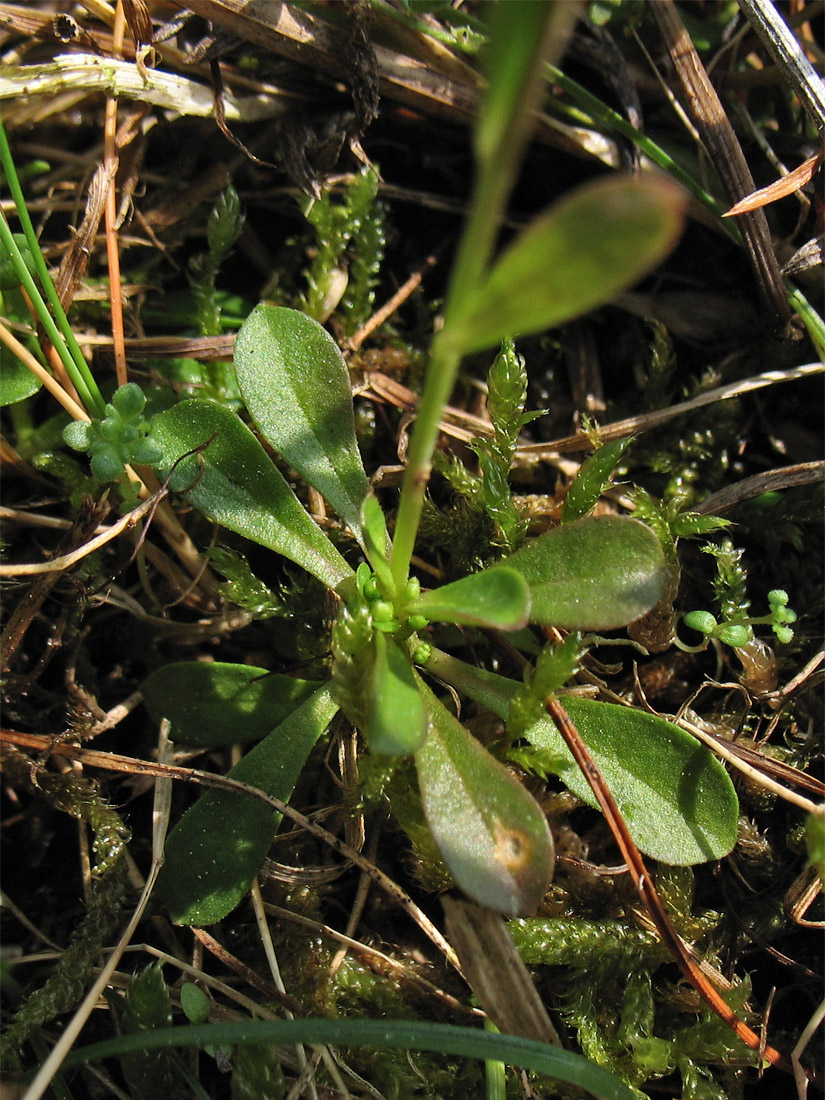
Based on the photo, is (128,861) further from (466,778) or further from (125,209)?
(125,209)

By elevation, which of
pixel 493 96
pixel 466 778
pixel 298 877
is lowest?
pixel 298 877

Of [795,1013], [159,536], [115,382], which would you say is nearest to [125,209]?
[115,382]

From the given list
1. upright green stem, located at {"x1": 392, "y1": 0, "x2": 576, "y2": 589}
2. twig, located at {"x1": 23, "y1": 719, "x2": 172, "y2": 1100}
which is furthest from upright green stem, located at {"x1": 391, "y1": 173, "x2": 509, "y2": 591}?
twig, located at {"x1": 23, "y1": 719, "x2": 172, "y2": 1100}

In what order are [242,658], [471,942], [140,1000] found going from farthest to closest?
1. [242,658]
2. [140,1000]
3. [471,942]

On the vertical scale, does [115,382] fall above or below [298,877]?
above

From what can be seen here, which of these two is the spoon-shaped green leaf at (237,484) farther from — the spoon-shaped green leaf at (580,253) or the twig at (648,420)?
the spoon-shaped green leaf at (580,253)

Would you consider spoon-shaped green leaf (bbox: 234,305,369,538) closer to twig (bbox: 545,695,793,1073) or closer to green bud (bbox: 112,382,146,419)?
green bud (bbox: 112,382,146,419)
